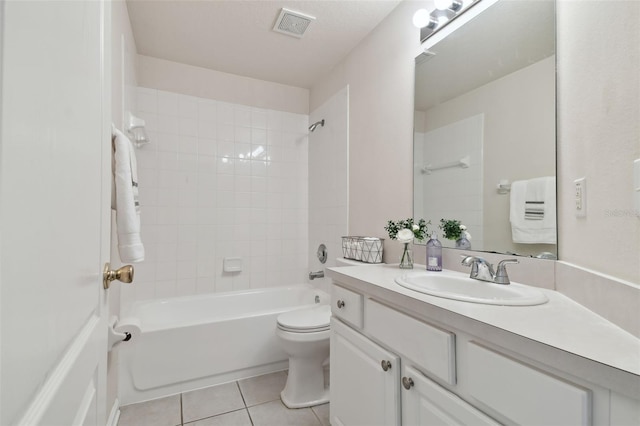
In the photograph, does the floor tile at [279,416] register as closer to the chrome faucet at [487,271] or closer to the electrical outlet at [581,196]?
the chrome faucet at [487,271]

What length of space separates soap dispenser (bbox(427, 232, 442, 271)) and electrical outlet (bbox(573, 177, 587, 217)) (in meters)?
0.59

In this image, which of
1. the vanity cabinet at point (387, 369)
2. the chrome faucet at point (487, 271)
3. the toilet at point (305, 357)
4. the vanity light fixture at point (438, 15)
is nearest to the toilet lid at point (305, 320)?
the toilet at point (305, 357)

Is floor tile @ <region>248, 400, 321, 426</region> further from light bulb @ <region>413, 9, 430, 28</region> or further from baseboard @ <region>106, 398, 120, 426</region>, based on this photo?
light bulb @ <region>413, 9, 430, 28</region>

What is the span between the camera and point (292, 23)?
2002 millimetres

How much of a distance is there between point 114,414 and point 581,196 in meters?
2.35

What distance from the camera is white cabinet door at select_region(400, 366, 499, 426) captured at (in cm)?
77

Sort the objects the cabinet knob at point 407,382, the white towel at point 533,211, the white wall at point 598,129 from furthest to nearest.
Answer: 1. the white towel at point 533,211
2. the cabinet knob at point 407,382
3. the white wall at point 598,129

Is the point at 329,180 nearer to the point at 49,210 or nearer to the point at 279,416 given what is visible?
the point at 279,416

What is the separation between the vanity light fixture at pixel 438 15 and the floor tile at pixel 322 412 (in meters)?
2.15

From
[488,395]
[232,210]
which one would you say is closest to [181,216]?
[232,210]

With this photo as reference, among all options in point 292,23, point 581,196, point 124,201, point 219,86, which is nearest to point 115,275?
point 124,201

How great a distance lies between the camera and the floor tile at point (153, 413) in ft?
5.49

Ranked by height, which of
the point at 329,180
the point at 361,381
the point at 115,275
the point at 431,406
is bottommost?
the point at 361,381

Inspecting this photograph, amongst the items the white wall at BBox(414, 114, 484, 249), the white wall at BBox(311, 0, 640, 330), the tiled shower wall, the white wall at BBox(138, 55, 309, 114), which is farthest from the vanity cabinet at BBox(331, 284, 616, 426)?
the white wall at BBox(138, 55, 309, 114)
